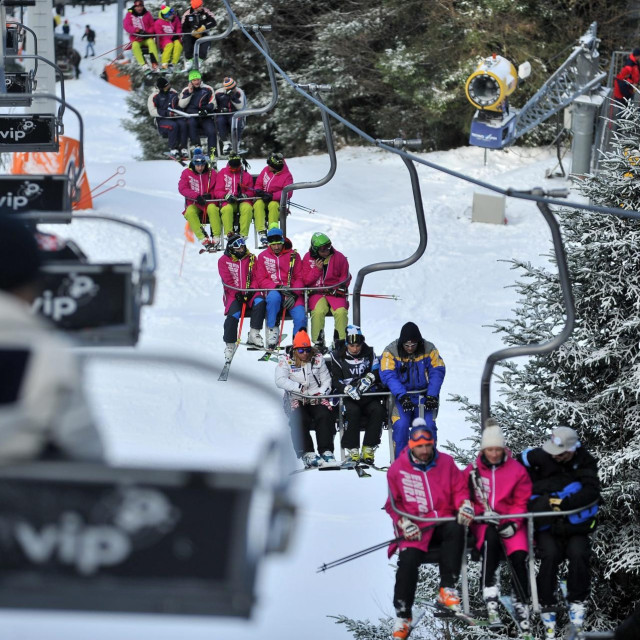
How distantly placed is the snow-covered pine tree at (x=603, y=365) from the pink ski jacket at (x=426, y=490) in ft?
10.0

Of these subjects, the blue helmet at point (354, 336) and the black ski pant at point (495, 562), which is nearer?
the black ski pant at point (495, 562)

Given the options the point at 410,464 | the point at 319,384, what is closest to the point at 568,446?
the point at 410,464

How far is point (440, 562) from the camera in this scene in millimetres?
8570

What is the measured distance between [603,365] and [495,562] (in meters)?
3.64

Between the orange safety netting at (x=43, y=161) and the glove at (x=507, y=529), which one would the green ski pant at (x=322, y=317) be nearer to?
the glove at (x=507, y=529)

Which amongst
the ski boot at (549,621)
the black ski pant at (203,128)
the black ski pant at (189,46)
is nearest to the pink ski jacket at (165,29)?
the black ski pant at (189,46)

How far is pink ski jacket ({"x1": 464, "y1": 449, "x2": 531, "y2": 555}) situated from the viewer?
852 centimetres

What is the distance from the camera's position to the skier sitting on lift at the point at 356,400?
1125 centimetres

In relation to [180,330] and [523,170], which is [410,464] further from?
[523,170]

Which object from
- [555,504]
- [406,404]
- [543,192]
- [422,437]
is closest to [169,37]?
[406,404]

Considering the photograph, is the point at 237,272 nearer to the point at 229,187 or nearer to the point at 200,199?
the point at 200,199

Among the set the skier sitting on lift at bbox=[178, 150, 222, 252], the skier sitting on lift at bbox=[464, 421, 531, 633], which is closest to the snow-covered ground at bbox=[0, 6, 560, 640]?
the skier sitting on lift at bbox=[178, 150, 222, 252]

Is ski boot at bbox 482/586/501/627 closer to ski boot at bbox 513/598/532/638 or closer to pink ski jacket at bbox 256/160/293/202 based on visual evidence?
ski boot at bbox 513/598/532/638

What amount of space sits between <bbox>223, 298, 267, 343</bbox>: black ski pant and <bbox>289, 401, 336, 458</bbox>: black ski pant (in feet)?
7.96
